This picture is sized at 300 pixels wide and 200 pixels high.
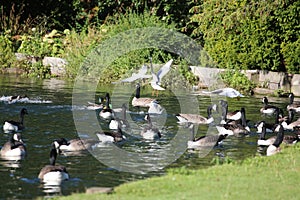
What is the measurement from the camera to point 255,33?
2714 cm

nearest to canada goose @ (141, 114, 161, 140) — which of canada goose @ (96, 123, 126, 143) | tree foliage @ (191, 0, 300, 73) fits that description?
canada goose @ (96, 123, 126, 143)

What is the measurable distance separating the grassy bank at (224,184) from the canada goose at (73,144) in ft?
12.5

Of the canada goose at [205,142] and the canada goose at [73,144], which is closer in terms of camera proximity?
the canada goose at [73,144]

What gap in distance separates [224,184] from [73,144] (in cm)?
525

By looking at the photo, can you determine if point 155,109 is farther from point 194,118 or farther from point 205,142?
point 205,142

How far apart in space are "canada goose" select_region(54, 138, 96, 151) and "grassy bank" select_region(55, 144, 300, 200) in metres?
3.81

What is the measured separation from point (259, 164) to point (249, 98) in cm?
1301

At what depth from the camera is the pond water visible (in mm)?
11930

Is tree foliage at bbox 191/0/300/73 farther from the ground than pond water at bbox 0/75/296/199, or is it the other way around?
tree foliage at bbox 191/0/300/73

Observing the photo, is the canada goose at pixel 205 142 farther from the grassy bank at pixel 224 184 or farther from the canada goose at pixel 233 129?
the grassy bank at pixel 224 184

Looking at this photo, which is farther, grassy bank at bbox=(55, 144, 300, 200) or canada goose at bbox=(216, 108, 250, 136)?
canada goose at bbox=(216, 108, 250, 136)

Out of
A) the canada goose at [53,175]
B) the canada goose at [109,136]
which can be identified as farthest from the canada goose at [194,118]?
the canada goose at [53,175]

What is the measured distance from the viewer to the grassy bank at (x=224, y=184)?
9.97m

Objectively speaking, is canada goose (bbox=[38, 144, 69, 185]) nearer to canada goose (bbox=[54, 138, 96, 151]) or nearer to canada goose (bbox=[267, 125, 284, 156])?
canada goose (bbox=[54, 138, 96, 151])
